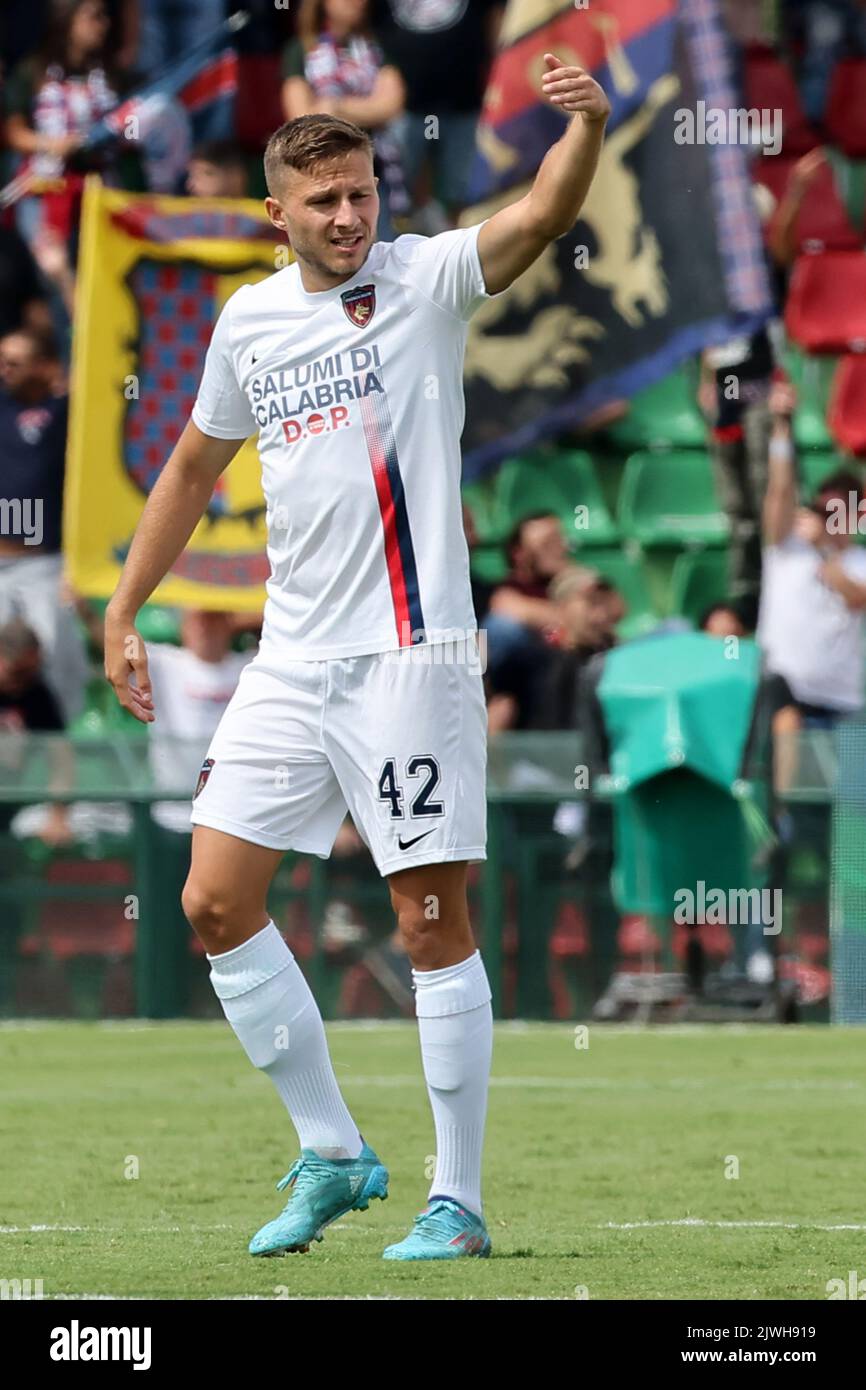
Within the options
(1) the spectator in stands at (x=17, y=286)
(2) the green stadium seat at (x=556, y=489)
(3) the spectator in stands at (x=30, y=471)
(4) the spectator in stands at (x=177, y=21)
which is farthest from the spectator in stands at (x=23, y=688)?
(4) the spectator in stands at (x=177, y=21)

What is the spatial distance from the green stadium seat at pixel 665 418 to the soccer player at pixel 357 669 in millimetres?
8353

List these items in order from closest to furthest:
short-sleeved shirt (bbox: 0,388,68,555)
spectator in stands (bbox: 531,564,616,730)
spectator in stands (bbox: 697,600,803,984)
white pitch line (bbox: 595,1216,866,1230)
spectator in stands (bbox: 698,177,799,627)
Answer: white pitch line (bbox: 595,1216,866,1230)
spectator in stands (bbox: 697,600,803,984)
spectator in stands (bbox: 531,564,616,730)
spectator in stands (bbox: 698,177,799,627)
short-sleeved shirt (bbox: 0,388,68,555)

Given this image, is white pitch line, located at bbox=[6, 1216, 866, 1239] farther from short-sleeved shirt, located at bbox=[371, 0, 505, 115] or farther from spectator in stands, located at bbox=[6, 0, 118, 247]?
short-sleeved shirt, located at bbox=[371, 0, 505, 115]

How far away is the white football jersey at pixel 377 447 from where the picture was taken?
5.40m

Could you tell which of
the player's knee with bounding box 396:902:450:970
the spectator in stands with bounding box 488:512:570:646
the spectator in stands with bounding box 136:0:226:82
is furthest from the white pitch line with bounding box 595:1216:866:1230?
the spectator in stands with bounding box 136:0:226:82

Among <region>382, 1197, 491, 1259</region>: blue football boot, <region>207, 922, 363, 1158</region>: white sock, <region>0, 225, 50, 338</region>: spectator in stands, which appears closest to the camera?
<region>382, 1197, 491, 1259</region>: blue football boot

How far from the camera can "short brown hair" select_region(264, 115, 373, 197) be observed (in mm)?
5340

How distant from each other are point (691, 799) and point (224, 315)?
632 centimetres

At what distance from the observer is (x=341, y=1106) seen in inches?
222

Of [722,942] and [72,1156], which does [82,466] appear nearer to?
[722,942]

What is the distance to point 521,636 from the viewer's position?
12203mm

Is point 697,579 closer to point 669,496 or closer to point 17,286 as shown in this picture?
point 669,496

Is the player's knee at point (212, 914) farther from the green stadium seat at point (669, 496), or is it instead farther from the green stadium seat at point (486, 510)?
the green stadium seat at point (669, 496)

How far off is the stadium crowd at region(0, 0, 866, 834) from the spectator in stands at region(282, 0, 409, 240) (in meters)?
0.01
